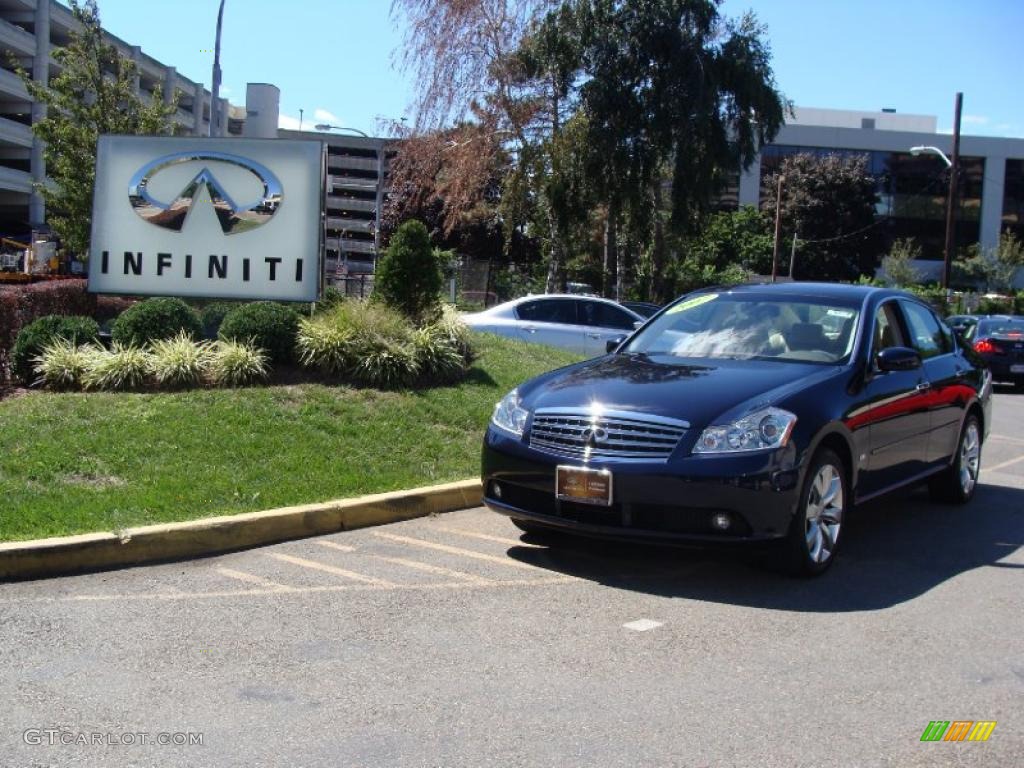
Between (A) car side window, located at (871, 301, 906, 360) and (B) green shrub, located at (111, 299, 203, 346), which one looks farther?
(B) green shrub, located at (111, 299, 203, 346)

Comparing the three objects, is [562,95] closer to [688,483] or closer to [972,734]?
[688,483]

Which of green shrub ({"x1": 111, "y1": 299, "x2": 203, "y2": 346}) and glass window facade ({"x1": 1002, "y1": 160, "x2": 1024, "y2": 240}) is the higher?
glass window facade ({"x1": 1002, "y1": 160, "x2": 1024, "y2": 240})

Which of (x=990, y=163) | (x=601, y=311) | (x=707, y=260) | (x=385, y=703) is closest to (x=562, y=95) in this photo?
(x=601, y=311)

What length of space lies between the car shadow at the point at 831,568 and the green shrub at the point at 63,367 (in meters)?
5.33

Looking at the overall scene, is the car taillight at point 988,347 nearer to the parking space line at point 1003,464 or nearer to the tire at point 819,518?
the parking space line at point 1003,464

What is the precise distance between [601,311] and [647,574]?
428 inches

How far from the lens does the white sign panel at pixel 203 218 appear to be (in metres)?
12.6

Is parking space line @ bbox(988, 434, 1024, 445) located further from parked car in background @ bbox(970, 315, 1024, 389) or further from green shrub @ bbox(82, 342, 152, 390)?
green shrub @ bbox(82, 342, 152, 390)

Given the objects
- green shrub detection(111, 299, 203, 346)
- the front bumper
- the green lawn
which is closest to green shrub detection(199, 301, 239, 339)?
green shrub detection(111, 299, 203, 346)

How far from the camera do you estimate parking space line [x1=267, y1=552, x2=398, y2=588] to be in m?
5.82

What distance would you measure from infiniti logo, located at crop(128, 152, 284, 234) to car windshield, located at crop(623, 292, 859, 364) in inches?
262

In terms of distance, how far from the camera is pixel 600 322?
1664 cm

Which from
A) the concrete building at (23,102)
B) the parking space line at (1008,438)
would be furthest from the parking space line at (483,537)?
the concrete building at (23,102)

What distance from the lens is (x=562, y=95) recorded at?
2555cm
